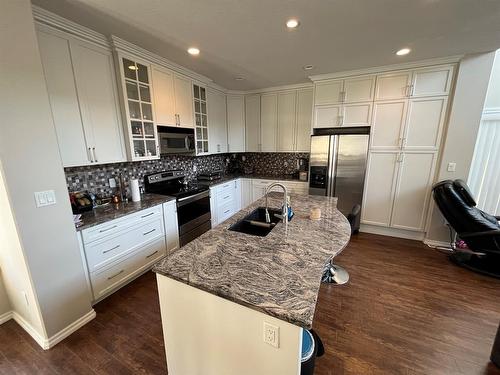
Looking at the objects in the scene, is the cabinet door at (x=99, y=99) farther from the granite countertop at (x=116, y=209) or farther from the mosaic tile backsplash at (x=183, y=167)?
the granite countertop at (x=116, y=209)

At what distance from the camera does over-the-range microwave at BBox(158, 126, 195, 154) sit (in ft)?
9.71

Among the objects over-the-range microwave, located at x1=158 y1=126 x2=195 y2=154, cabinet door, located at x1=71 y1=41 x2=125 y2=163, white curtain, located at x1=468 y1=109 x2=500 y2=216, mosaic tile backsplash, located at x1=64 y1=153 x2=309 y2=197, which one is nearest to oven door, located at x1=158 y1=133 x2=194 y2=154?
over-the-range microwave, located at x1=158 y1=126 x2=195 y2=154

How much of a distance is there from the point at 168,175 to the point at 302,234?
2492mm

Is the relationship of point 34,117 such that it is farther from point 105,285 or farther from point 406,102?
point 406,102

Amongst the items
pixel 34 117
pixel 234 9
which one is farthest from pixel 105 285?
pixel 234 9

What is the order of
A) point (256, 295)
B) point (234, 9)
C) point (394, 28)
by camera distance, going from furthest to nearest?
point (394, 28)
point (234, 9)
point (256, 295)

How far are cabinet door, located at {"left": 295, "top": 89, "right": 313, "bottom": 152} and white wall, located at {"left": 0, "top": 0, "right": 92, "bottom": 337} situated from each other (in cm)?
366

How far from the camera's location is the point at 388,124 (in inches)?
130

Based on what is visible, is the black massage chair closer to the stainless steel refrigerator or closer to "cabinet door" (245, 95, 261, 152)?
the stainless steel refrigerator

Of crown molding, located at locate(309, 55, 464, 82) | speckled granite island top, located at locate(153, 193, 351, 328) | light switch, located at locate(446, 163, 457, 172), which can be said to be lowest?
speckled granite island top, located at locate(153, 193, 351, 328)

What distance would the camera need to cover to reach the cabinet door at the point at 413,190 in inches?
126

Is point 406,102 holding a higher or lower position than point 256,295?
higher

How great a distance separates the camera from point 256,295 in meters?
1.01

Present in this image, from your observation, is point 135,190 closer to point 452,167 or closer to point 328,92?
point 328,92
